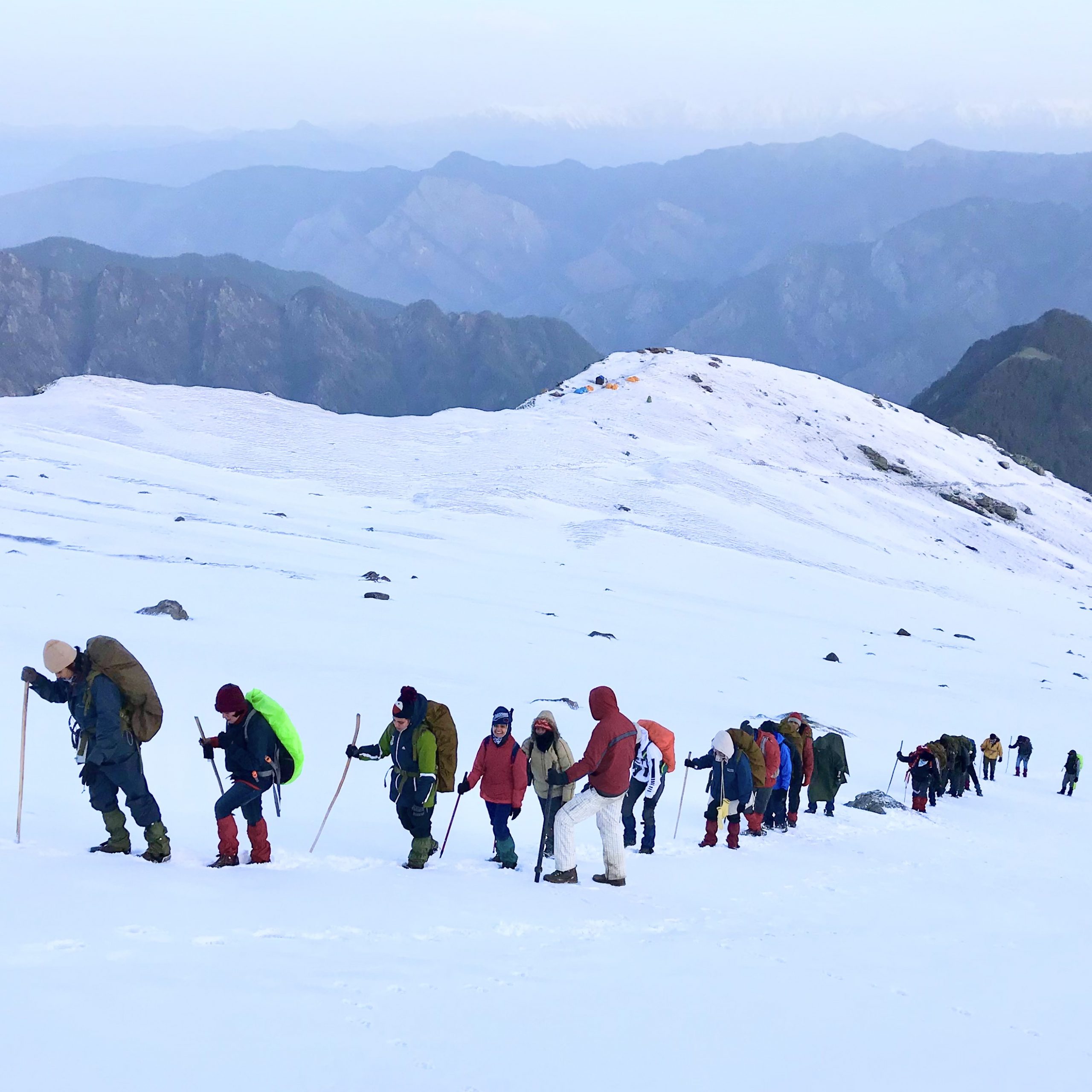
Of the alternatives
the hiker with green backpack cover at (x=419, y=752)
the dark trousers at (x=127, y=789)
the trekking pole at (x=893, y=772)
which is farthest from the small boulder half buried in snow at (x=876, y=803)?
the dark trousers at (x=127, y=789)

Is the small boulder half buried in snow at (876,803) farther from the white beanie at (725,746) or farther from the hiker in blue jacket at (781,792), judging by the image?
the white beanie at (725,746)

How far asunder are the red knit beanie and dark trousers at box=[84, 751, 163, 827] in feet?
2.04

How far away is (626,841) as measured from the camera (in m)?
10.0

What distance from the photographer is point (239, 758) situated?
7.07 meters

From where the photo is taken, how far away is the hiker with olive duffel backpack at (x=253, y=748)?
699 cm

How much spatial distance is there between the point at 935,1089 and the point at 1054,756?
672 inches

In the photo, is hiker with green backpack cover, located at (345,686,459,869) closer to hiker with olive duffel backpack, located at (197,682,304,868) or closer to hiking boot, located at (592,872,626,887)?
hiker with olive duffel backpack, located at (197,682,304,868)

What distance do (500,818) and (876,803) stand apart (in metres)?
7.57

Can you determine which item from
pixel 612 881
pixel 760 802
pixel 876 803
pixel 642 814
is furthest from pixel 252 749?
pixel 876 803

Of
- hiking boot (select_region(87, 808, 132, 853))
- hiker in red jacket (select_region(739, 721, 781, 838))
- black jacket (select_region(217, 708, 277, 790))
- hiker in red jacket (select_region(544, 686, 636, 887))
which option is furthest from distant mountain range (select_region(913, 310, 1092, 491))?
hiking boot (select_region(87, 808, 132, 853))

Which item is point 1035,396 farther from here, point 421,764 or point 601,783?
point 421,764

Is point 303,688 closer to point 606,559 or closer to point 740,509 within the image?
point 606,559

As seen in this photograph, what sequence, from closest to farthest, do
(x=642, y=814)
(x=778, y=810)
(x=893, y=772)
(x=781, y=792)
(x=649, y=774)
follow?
(x=649, y=774), (x=642, y=814), (x=781, y=792), (x=778, y=810), (x=893, y=772)

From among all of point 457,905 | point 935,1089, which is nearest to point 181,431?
point 457,905
